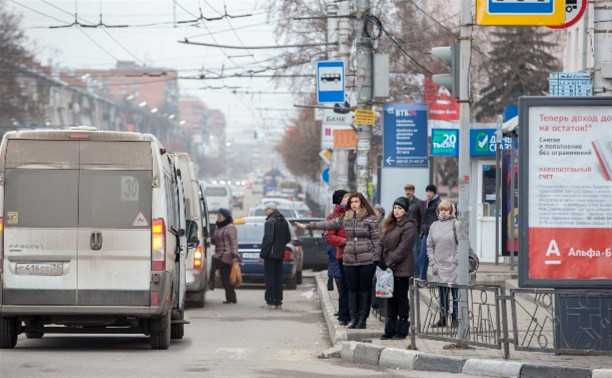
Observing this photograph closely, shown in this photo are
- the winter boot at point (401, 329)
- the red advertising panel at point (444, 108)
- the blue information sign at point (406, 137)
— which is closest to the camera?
the winter boot at point (401, 329)

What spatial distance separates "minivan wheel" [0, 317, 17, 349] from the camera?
563 inches

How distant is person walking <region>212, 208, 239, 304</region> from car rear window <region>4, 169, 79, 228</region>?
9.07 meters

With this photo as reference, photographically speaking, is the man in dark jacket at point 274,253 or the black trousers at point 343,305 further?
the man in dark jacket at point 274,253

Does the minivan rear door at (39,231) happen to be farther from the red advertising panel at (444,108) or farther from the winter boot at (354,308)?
the red advertising panel at (444,108)

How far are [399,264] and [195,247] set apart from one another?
769cm

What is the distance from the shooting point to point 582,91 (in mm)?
14539

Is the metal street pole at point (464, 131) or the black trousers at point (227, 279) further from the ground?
the metal street pole at point (464, 131)

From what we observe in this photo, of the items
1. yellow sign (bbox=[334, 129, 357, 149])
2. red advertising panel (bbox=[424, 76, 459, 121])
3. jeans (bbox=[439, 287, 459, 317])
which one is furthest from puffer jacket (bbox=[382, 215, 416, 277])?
red advertising panel (bbox=[424, 76, 459, 121])

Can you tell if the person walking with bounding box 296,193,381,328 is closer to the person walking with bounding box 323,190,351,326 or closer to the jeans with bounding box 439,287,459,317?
the person walking with bounding box 323,190,351,326

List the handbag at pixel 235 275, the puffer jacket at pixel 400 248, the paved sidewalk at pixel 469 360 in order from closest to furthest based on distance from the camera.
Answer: the paved sidewalk at pixel 469 360
the puffer jacket at pixel 400 248
the handbag at pixel 235 275

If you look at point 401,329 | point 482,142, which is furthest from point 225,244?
point 401,329

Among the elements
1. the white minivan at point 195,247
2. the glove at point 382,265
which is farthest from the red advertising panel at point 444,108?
the glove at point 382,265

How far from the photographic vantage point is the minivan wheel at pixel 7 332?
47.0 ft

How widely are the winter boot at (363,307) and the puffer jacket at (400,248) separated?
1.16m
